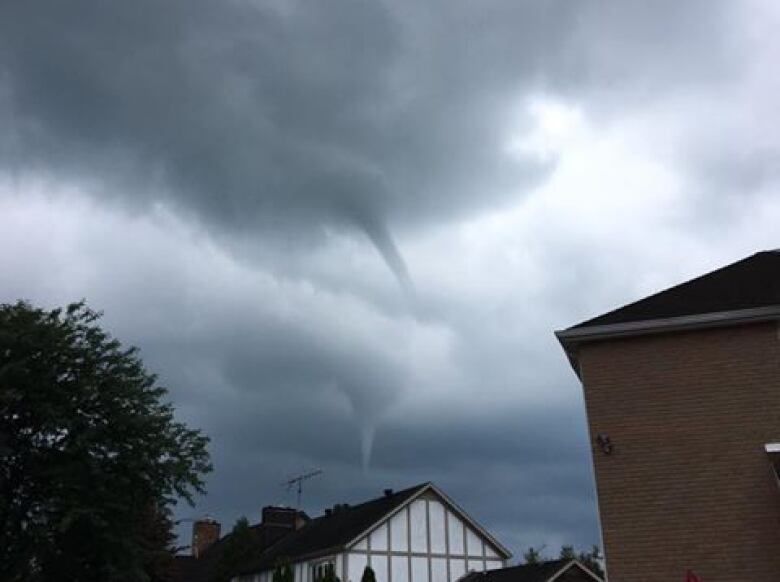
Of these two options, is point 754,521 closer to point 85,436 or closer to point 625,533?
point 625,533

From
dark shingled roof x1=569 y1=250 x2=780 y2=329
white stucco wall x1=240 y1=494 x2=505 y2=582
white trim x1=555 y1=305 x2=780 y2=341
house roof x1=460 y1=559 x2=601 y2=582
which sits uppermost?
dark shingled roof x1=569 y1=250 x2=780 y2=329

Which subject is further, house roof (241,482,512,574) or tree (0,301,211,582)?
house roof (241,482,512,574)

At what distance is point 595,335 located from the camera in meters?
16.9

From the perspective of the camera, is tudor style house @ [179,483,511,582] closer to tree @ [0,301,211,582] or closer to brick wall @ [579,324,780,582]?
→ tree @ [0,301,211,582]

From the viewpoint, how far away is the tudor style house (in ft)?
126

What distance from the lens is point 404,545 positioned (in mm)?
39250

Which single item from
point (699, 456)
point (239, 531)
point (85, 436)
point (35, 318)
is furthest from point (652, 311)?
point (239, 531)

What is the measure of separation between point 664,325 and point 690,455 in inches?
99.4

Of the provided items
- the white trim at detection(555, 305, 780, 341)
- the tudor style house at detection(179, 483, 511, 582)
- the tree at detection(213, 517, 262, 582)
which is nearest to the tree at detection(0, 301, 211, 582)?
the tudor style house at detection(179, 483, 511, 582)

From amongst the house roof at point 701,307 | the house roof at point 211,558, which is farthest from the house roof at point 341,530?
the house roof at point 701,307

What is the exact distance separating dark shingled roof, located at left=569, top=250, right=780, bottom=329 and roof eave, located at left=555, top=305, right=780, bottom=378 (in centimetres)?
14

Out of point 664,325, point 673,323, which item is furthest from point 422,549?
point 673,323

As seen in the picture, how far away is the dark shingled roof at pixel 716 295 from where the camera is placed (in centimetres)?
1633

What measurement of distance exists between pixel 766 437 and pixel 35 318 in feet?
73.3
